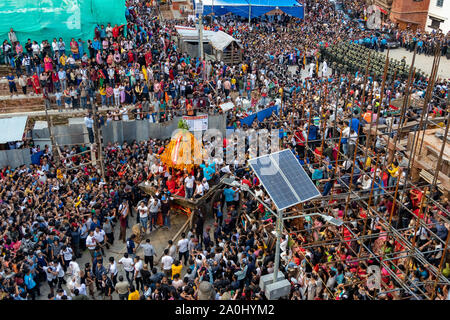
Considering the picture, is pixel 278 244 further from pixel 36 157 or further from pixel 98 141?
pixel 36 157

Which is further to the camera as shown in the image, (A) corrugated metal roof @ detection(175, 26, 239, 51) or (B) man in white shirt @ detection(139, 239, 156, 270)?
(A) corrugated metal roof @ detection(175, 26, 239, 51)

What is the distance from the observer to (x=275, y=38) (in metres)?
41.5

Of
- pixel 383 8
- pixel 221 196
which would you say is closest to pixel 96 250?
pixel 221 196

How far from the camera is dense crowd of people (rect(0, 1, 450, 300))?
1374 centimetres

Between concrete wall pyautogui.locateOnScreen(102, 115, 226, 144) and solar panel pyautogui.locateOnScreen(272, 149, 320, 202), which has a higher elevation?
solar panel pyautogui.locateOnScreen(272, 149, 320, 202)

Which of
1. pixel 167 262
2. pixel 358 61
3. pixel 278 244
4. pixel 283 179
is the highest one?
pixel 283 179

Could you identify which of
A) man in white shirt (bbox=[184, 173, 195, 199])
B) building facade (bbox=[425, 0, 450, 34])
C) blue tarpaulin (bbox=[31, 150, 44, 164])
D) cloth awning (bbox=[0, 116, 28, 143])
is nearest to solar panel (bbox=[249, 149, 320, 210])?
man in white shirt (bbox=[184, 173, 195, 199])

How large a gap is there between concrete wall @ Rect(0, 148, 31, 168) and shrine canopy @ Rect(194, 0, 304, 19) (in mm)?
27841

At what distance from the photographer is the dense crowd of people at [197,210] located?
13742 millimetres

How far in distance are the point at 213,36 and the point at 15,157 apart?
1883 centimetres

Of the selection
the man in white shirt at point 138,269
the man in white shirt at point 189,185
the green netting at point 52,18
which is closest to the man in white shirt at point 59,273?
the man in white shirt at point 138,269

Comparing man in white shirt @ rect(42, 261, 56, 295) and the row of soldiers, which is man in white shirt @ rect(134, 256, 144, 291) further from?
the row of soldiers

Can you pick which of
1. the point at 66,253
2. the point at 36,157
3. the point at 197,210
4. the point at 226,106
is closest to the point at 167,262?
the point at 66,253

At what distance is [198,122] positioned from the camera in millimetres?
24156
